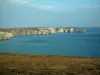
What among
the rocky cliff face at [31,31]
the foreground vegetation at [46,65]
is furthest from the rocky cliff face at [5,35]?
the foreground vegetation at [46,65]

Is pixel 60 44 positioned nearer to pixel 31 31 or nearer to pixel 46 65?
pixel 46 65

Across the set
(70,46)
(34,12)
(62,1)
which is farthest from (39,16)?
(70,46)

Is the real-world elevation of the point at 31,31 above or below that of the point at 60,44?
above

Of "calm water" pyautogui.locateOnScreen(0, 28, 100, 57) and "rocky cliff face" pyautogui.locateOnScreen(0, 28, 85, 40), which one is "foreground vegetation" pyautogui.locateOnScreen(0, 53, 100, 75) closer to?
"calm water" pyautogui.locateOnScreen(0, 28, 100, 57)

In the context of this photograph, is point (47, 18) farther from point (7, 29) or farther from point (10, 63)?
point (10, 63)

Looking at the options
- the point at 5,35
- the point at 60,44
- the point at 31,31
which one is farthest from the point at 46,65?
the point at 5,35

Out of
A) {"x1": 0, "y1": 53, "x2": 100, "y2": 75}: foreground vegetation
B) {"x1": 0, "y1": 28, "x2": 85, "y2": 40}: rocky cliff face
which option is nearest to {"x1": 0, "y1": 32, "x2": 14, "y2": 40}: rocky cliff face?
{"x1": 0, "y1": 28, "x2": 85, "y2": 40}: rocky cliff face
